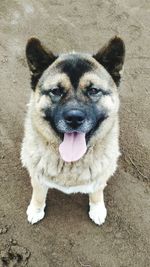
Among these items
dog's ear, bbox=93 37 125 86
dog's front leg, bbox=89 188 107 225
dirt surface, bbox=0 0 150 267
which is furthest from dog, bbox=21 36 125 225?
dirt surface, bbox=0 0 150 267

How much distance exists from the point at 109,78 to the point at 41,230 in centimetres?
185

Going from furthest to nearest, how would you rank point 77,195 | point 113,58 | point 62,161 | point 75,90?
point 77,195
point 62,161
point 113,58
point 75,90

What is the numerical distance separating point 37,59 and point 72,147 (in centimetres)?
86

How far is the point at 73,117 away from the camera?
4.28 m

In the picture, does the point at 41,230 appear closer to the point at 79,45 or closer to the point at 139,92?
the point at 139,92

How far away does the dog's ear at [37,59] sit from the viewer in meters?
4.42

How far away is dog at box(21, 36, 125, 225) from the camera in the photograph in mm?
4391

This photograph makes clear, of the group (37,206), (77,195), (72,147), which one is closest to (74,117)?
(72,147)

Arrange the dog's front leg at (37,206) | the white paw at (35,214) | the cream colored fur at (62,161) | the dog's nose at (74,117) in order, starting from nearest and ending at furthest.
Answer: the dog's nose at (74,117) < the cream colored fur at (62,161) < the dog's front leg at (37,206) < the white paw at (35,214)

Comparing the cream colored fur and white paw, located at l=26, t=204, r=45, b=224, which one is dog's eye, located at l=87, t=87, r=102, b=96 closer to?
the cream colored fur

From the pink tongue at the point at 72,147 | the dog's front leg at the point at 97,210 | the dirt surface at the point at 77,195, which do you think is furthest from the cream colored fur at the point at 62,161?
the dirt surface at the point at 77,195

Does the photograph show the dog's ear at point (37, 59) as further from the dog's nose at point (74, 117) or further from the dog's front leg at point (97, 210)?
the dog's front leg at point (97, 210)

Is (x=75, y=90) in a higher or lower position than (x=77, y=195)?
higher

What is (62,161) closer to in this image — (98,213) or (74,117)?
(74,117)
